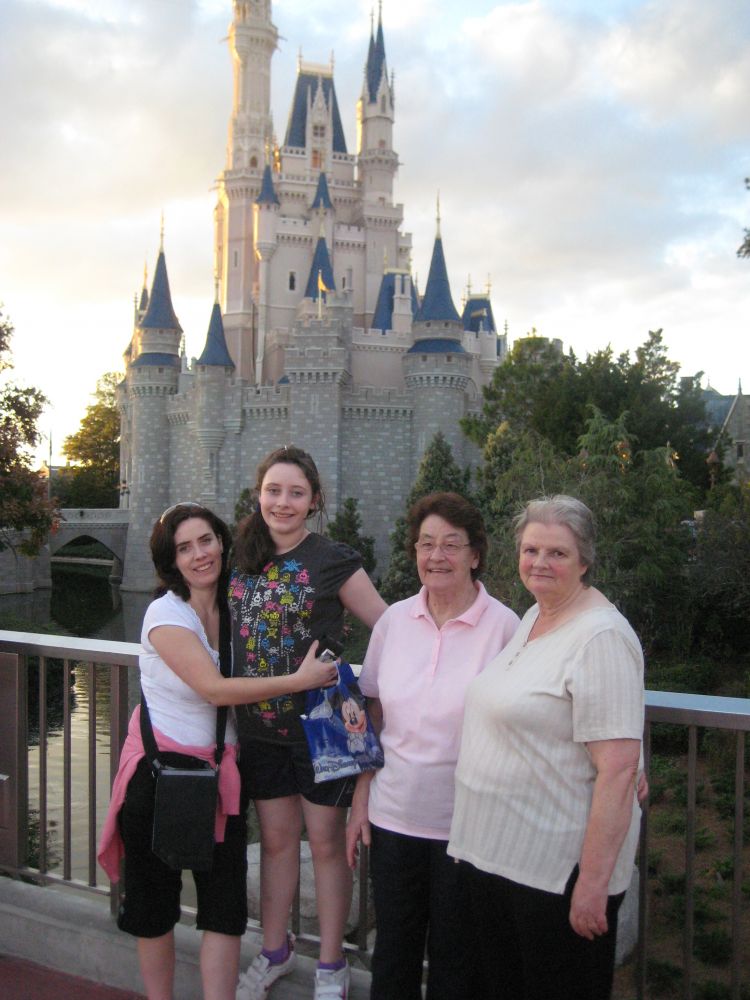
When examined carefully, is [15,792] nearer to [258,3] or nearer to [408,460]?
[408,460]

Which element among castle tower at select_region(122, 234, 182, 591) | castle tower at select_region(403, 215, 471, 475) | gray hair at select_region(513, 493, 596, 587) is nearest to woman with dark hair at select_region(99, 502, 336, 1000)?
gray hair at select_region(513, 493, 596, 587)

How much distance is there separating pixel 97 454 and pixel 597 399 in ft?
108

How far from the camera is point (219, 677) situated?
2.25m

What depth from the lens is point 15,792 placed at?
2.96 meters

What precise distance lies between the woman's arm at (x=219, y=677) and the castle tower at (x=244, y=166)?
34.5 m

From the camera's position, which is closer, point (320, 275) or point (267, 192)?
point (320, 275)

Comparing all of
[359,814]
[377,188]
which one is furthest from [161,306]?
[359,814]

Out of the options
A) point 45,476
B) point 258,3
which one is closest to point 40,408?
point 45,476

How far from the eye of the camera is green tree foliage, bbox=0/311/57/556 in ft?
42.1

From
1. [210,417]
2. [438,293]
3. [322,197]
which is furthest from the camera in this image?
[322,197]

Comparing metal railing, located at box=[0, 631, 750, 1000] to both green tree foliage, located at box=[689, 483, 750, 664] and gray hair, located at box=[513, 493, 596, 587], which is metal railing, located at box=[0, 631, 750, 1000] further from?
green tree foliage, located at box=[689, 483, 750, 664]

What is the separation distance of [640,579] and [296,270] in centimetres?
2500

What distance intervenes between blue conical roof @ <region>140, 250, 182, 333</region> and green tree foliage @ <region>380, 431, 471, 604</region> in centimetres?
1293

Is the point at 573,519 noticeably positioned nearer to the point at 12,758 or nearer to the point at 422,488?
the point at 12,758
